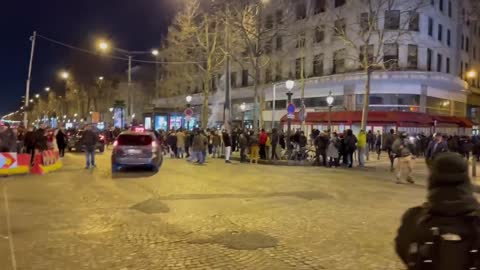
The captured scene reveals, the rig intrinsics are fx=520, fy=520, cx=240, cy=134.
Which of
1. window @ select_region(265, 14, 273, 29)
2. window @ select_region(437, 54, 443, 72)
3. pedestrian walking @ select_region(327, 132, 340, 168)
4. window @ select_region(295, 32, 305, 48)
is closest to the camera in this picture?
pedestrian walking @ select_region(327, 132, 340, 168)

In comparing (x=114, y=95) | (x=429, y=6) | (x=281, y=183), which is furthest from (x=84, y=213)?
(x=114, y=95)

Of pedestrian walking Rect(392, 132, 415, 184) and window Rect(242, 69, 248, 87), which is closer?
pedestrian walking Rect(392, 132, 415, 184)

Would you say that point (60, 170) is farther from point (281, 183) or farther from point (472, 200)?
point (472, 200)

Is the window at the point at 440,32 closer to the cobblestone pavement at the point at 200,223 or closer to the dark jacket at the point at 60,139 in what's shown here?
the cobblestone pavement at the point at 200,223

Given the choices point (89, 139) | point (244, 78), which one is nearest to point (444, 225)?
point (89, 139)

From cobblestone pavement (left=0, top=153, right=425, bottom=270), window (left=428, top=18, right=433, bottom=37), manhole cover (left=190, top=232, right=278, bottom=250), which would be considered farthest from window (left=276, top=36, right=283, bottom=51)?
manhole cover (left=190, top=232, right=278, bottom=250)

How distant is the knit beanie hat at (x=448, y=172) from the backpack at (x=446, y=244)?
0.23m

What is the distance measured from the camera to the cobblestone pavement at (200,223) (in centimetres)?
718

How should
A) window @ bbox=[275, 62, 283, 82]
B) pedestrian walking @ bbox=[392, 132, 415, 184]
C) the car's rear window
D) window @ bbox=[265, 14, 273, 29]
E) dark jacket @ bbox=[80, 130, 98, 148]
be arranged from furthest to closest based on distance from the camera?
window @ bbox=[275, 62, 283, 82]
window @ bbox=[265, 14, 273, 29]
dark jacket @ bbox=[80, 130, 98, 148]
the car's rear window
pedestrian walking @ bbox=[392, 132, 415, 184]

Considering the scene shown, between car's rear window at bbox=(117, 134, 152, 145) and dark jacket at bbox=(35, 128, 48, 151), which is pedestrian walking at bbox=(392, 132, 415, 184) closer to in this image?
car's rear window at bbox=(117, 134, 152, 145)

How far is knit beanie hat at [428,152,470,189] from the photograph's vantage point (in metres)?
3.31

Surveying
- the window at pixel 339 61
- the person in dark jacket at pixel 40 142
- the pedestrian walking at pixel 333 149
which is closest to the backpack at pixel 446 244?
the person in dark jacket at pixel 40 142

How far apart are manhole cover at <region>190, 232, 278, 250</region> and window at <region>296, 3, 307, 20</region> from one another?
4274 centimetres

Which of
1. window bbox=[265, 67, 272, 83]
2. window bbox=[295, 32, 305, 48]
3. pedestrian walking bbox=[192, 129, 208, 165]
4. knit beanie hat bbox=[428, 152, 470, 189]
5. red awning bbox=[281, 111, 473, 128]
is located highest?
window bbox=[295, 32, 305, 48]
